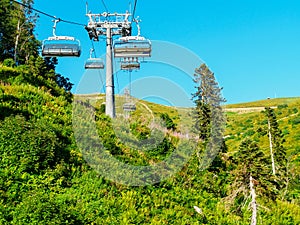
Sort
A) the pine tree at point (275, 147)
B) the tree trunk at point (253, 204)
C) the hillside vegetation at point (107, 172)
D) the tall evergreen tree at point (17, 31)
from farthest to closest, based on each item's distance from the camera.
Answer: the tall evergreen tree at point (17, 31)
the pine tree at point (275, 147)
the tree trunk at point (253, 204)
the hillside vegetation at point (107, 172)

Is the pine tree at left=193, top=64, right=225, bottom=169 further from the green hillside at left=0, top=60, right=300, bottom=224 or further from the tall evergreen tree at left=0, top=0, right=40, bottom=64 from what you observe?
the tall evergreen tree at left=0, top=0, right=40, bottom=64

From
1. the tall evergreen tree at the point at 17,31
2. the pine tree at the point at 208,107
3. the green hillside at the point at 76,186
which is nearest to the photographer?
the green hillside at the point at 76,186

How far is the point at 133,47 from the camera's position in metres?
16.1

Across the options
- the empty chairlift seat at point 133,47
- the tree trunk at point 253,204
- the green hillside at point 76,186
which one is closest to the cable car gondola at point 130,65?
the green hillside at point 76,186

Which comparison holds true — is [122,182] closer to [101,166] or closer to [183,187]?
[101,166]

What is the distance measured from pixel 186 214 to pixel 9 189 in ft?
16.7

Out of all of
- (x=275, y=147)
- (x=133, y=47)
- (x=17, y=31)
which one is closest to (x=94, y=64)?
(x=133, y=47)

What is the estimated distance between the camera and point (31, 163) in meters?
11.3

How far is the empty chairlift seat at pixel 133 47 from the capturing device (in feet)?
52.5

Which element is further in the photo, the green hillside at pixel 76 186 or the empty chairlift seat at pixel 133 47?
the empty chairlift seat at pixel 133 47

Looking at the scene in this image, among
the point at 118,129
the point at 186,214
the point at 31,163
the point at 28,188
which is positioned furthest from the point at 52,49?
the point at 186,214

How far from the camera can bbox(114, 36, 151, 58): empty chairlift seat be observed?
630 inches

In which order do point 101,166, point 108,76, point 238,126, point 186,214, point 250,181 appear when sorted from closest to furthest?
point 250,181 → point 186,214 → point 101,166 → point 108,76 → point 238,126

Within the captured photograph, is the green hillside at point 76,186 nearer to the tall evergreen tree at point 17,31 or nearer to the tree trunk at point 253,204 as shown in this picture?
the tree trunk at point 253,204
